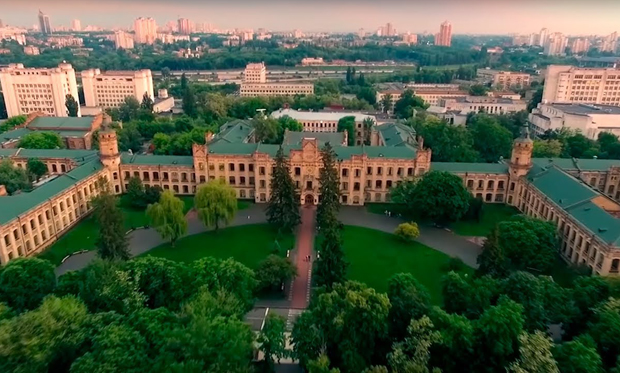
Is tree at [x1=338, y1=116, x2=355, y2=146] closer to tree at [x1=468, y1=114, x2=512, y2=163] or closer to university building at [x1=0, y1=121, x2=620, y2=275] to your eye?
university building at [x1=0, y1=121, x2=620, y2=275]

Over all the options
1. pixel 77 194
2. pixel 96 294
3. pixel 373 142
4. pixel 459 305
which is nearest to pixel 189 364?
pixel 96 294

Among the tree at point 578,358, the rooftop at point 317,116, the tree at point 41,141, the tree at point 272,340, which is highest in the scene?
the rooftop at point 317,116

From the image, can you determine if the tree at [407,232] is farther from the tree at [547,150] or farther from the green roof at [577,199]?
the tree at [547,150]

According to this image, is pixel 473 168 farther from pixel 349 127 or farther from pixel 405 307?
pixel 405 307

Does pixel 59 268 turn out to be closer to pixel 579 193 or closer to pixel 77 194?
pixel 77 194

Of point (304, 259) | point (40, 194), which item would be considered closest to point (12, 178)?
point (40, 194)

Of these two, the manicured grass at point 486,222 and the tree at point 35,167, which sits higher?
the tree at point 35,167

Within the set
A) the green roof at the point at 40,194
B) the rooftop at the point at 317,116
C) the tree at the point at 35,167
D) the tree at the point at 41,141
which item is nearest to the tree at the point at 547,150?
the rooftop at the point at 317,116
